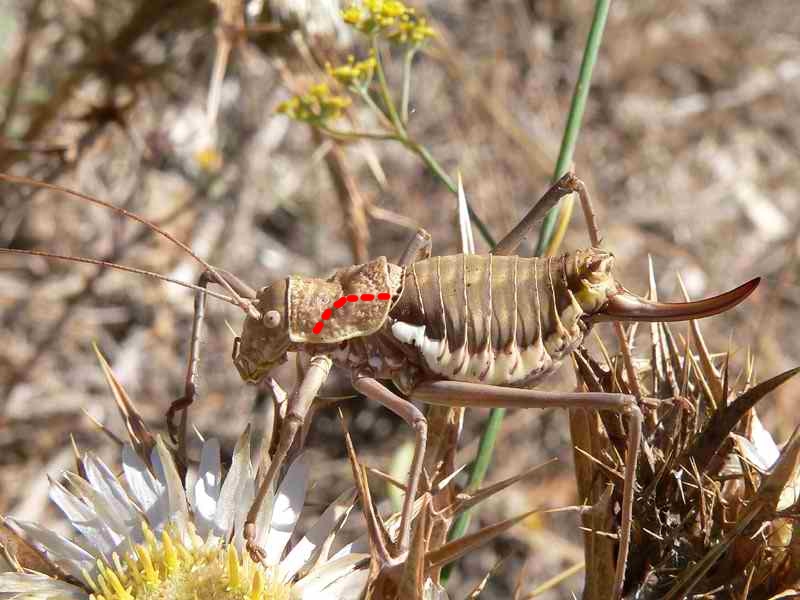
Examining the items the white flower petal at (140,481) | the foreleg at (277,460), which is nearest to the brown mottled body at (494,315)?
the foreleg at (277,460)

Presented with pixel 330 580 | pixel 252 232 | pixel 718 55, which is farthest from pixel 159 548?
pixel 718 55

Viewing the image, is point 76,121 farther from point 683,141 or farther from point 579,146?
point 683,141

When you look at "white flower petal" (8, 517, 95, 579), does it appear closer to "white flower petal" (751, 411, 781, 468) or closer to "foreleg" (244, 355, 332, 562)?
"foreleg" (244, 355, 332, 562)

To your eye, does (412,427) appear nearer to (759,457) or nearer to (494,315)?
(494,315)

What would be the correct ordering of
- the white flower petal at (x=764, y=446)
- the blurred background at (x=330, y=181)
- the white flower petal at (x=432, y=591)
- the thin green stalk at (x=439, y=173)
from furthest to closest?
the blurred background at (x=330, y=181) → the thin green stalk at (x=439, y=173) → the white flower petal at (x=764, y=446) → the white flower petal at (x=432, y=591)

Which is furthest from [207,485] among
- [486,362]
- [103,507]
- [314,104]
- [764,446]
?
[314,104]

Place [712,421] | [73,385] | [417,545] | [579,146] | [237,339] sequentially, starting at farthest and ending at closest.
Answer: [579,146], [73,385], [237,339], [712,421], [417,545]

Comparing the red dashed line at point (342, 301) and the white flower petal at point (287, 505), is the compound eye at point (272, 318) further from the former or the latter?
the white flower petal at point (287, 505)
